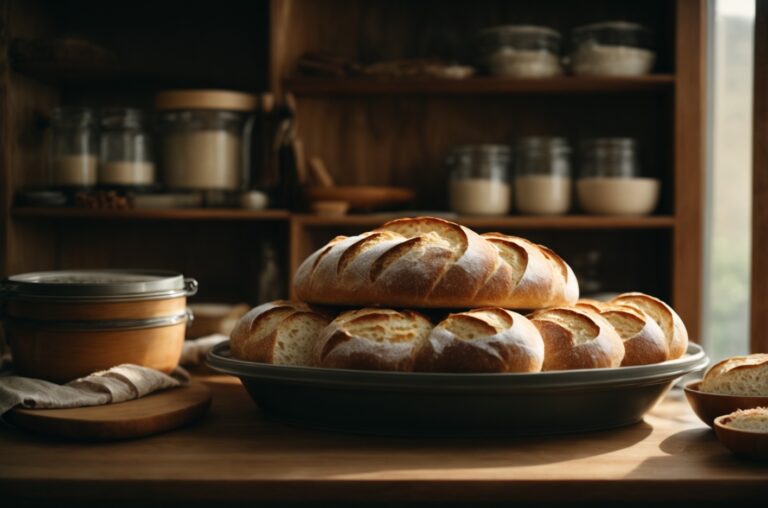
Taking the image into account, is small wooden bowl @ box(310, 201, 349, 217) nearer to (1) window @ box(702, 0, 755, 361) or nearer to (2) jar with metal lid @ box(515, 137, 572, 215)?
(2) jar with metal lid @ box(515, 137, 572, 215)

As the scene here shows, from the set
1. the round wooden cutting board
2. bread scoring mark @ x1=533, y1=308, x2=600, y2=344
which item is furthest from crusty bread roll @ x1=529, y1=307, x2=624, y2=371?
the round wooden cutting board

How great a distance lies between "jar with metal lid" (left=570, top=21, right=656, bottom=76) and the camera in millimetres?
2436

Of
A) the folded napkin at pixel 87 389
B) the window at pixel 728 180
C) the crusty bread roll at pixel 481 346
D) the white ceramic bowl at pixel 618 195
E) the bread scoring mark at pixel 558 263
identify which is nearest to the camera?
the crusty bread roll at pixel 481 346

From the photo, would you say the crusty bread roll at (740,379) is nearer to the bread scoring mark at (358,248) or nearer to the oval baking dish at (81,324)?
the bread scoring mark at (358,248)

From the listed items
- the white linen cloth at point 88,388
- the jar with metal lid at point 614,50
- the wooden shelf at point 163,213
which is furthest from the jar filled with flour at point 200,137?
the white linen cloth at point 88,388

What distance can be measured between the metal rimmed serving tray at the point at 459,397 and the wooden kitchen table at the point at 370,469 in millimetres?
18

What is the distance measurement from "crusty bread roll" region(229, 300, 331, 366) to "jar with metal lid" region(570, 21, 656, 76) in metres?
1.65

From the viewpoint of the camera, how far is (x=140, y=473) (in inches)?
32.2

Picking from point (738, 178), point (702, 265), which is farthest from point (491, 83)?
point (738, 178)

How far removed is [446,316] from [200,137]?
1.62 m

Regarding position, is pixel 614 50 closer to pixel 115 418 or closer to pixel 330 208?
pixel 330 208

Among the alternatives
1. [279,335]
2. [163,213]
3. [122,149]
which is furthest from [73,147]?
[279,335]

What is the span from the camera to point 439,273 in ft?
3.23

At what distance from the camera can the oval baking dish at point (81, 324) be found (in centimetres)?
108
